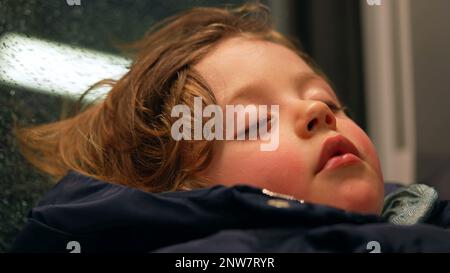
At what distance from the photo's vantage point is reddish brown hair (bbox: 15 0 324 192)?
999 millimetres

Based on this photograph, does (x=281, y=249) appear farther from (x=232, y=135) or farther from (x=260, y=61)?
(x=260, y=61)

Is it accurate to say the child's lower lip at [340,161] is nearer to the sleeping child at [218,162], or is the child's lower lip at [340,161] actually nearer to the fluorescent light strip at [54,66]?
the sleeping child at [218,162]

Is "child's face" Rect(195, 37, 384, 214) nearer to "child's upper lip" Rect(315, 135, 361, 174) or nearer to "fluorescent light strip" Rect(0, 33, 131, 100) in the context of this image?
"child's upper lip" Rect(315, 135, 361, 174)

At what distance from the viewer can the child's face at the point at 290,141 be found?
92 centimetres

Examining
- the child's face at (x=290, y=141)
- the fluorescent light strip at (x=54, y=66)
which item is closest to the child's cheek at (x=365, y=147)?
the child's face at (x=290, y=141)

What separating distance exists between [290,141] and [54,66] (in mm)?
415

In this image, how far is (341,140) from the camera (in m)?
0.95

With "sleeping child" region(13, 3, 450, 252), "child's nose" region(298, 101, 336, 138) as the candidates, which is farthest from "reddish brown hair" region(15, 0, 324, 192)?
"child's nose" region(298, 101, 336, 138)

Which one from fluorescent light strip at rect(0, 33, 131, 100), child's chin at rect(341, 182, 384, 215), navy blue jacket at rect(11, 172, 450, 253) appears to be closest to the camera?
navy blue jacket at rect(11, 172, 450, 253)

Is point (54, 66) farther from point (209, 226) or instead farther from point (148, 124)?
point (209, 226)

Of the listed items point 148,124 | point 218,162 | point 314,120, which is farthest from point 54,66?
point 314,120

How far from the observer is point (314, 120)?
963 mm

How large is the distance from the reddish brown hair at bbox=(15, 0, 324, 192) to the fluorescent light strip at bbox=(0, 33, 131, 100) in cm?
3

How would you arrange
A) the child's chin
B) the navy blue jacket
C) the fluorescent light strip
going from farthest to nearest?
the fluorescent light strip → the child's chin → the navy blue jacket
